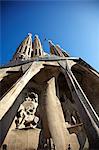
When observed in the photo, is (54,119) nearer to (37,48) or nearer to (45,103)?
(45,103)

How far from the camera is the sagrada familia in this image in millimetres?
10094

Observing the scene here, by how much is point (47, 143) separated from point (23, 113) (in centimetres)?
218

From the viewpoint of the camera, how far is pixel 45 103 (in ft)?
39.3

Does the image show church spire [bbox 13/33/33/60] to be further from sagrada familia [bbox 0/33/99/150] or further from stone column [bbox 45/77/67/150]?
stone column [bbox 45/77/67/150]

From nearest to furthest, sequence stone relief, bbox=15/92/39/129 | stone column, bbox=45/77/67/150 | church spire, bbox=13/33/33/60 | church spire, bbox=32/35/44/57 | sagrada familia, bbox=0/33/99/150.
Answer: sagrada familia, bbox=0/33/99/150 < stone column, bbox=45/77/67/150 < stone relief, bbox=15/92/39/129 < church spire, bbox=13/33/33/60 < church spire, bbox=32/35/44/57

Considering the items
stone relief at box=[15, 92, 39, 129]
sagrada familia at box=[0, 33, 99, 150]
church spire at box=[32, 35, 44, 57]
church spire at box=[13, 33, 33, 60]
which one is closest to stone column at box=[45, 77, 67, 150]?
sagrada familia at box=[0, 33, 99, 150]

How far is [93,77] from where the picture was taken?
1298 centimetres

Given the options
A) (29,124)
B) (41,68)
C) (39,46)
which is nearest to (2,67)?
(41,68)

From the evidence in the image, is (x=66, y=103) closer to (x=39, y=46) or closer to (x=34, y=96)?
(x=34, y=96)

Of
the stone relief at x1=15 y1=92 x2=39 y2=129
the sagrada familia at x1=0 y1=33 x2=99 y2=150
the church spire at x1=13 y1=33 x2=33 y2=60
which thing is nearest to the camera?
the sagrada familia at x1=0 y1=33 x2=99 y2=150

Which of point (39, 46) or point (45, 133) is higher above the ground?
point (39, 46)

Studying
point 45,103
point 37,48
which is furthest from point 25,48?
point 45,103

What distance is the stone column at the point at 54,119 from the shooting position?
34.1 feet

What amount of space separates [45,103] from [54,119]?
3.41 ft
